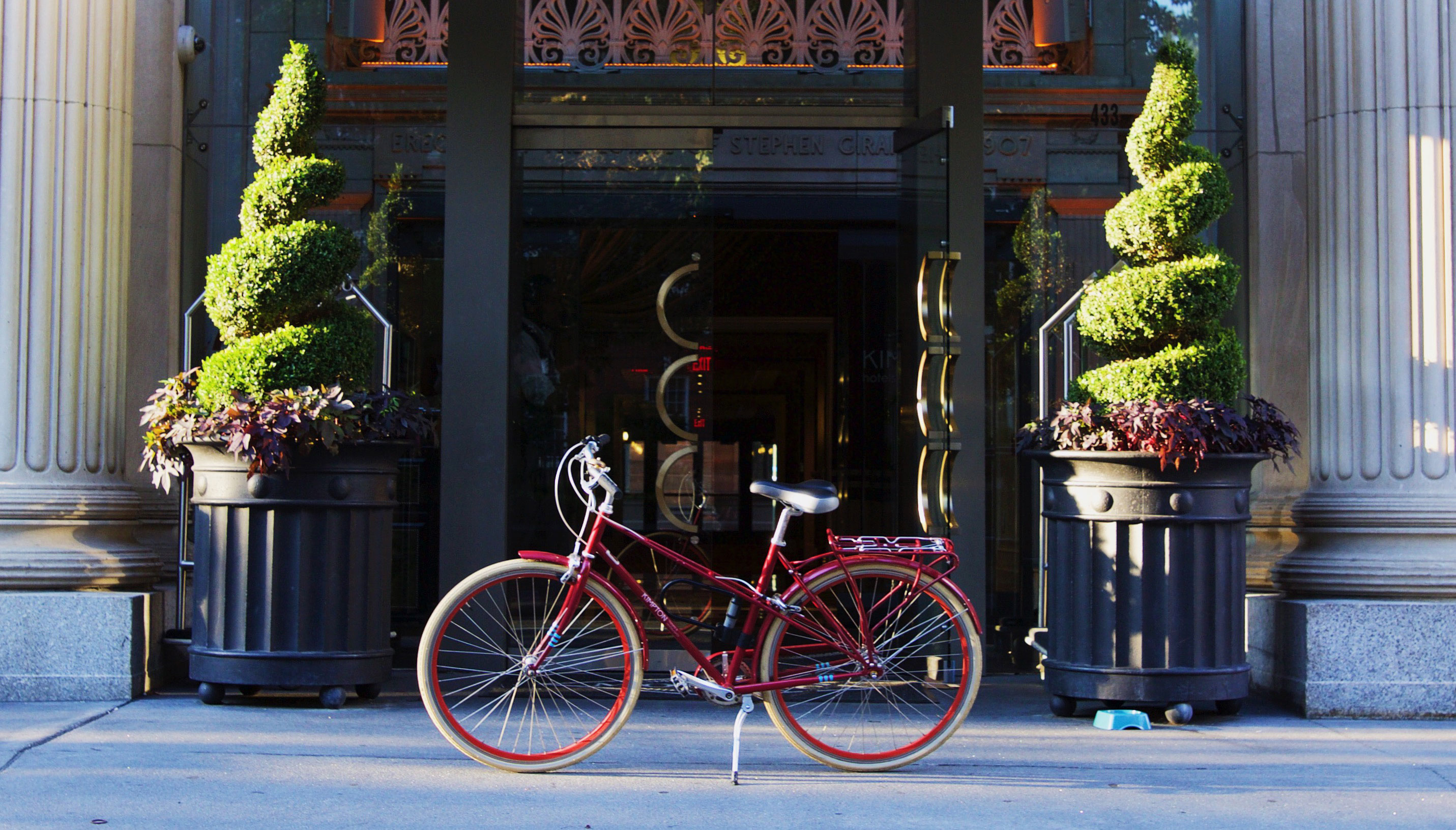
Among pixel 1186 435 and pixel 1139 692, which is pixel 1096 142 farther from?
pixel 1139 692

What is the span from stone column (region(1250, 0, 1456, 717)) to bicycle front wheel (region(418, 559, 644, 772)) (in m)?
2.97

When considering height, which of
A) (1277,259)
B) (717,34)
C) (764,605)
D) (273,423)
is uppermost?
(717,34)

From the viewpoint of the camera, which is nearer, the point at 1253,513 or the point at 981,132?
the point at 981,132

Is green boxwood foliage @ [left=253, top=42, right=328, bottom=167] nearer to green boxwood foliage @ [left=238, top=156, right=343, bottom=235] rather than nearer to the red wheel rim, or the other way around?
green boxwood foliage @ [left=238, top=156, right=343, bottom=235]

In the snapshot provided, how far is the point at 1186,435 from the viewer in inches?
183

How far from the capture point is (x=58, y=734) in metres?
4.39

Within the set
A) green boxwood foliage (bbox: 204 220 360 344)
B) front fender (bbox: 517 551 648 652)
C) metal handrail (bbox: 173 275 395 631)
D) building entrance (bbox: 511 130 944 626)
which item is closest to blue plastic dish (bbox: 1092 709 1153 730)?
building entrance (bbox: 511 130 944 626)

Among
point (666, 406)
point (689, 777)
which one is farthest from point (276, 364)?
point (689, 777)

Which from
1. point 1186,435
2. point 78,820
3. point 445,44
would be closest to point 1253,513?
point 1186,435

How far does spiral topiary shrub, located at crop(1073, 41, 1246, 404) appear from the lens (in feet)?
16.1

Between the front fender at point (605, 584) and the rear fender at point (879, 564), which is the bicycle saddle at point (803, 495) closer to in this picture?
the rear fender at point (879, 564)

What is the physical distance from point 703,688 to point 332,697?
1.79 meters

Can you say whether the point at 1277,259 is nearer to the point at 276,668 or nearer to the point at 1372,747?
the point at 1372,747

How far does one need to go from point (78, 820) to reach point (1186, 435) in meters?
3.87
